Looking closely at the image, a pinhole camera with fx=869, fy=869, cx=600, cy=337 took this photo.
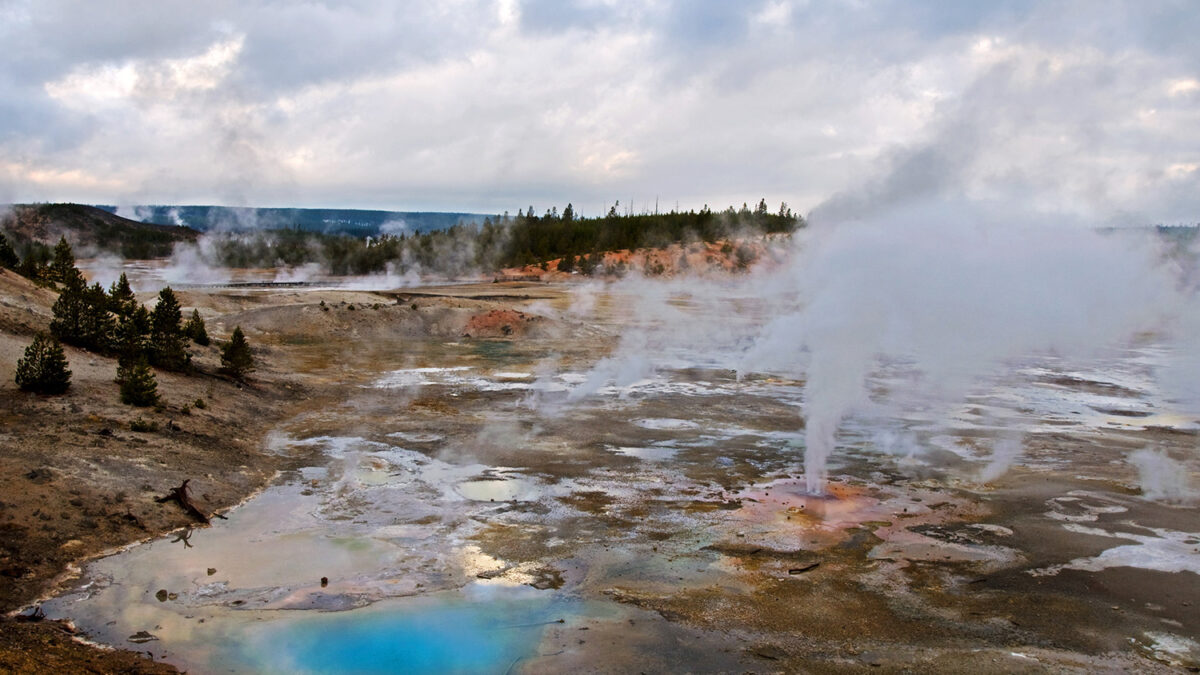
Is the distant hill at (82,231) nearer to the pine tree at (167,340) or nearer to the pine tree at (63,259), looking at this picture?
the pine tree at (63,259)

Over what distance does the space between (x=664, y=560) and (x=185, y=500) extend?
8038 millimetres

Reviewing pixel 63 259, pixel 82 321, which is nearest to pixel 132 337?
pixel 82 321

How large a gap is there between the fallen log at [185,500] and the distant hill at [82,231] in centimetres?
11355

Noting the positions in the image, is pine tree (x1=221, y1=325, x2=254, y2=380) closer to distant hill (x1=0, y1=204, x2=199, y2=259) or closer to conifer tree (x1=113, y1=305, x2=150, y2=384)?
conifer tree (x1=113, y1=305, x2=150, y2=384)

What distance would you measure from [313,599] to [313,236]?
447 feet

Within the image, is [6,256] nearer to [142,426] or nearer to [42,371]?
[42,371]

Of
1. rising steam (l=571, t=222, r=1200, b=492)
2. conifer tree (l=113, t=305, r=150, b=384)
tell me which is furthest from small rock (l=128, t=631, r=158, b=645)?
conifer tree (l=113, t=305, r=150, b=384)

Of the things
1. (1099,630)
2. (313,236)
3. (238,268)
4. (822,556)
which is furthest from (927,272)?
(313,236)

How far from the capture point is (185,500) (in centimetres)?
1441

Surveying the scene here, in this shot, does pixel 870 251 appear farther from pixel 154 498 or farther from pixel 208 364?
pixel 208 364

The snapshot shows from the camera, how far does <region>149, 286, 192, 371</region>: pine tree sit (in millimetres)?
25188

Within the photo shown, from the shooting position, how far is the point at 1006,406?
27344mm

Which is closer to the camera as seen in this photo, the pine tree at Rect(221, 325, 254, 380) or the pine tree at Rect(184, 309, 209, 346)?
the pine tree at Rect(221, 325, 254, 380)

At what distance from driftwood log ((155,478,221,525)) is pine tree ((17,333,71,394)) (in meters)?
6.43
